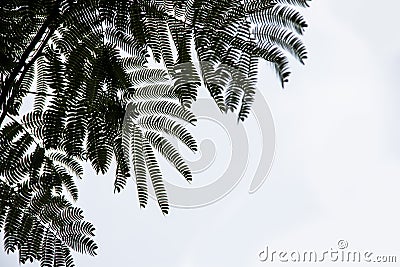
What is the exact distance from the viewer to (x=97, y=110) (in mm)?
1479

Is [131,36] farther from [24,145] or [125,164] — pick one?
[24,145]

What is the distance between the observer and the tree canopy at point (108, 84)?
1.25m

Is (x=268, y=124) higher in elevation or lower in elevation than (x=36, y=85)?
lower

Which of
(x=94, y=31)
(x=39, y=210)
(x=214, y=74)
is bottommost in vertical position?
(x=39, y=210)

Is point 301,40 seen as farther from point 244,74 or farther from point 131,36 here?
point 131,36

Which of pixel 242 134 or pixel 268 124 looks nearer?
pixel 268 124

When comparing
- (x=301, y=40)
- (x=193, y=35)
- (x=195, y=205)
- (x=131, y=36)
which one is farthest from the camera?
(x=195, y=205)

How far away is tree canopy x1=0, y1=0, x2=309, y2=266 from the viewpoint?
4.09ft

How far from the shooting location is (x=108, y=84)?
1479mm

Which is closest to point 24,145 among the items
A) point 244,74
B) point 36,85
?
point 36,85

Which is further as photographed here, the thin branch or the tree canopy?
the thin branch

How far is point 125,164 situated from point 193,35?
44cm

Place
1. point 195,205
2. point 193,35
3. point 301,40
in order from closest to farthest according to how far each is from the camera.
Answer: point 301,40 < point 193,35 < point 195,205

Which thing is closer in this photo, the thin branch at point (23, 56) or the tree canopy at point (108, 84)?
the tree canopy at point (108, 84)
